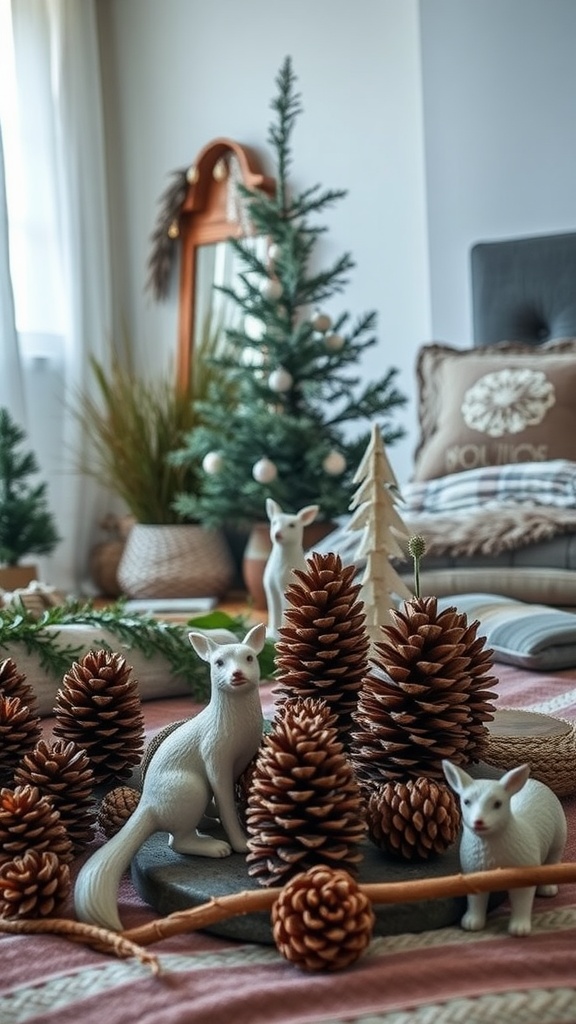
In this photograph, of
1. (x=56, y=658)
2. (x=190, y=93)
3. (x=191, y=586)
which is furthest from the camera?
(x=190, y=93)

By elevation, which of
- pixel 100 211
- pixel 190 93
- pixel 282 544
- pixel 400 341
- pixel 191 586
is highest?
pixel 190 93

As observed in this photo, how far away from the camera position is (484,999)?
0.59 m

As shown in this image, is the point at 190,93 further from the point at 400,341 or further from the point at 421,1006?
the point at 421,1006

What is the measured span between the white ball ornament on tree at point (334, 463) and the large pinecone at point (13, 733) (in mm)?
2062

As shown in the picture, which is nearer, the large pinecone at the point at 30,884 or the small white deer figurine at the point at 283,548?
the large pinecone at the point at 30,884

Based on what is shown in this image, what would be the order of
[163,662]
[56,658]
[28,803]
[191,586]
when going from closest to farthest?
[28,803], [56,658], [163,662], [191,586]

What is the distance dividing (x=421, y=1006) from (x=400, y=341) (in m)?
2.91

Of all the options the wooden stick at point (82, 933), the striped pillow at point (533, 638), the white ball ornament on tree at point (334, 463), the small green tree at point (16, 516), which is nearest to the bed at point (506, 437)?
the white ball ornament on tree at point (334, 463)

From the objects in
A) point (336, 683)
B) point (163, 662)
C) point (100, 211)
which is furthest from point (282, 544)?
point (100, 211)

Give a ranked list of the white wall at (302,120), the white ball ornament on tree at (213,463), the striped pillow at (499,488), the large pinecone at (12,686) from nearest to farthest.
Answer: the large pinecone at (12,686) < the striped pillow at (499,488) < the white ball ornament on tree at (213,463) < the white wall at (302,120)

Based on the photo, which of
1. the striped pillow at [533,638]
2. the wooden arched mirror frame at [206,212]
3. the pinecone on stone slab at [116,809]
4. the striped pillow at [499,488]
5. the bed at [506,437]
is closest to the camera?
the pinecone on stone slab at [116,809]

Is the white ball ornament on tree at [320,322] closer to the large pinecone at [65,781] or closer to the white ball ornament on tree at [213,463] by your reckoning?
the white ball ornament on tree at [213,463]

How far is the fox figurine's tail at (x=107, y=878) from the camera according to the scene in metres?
0.67

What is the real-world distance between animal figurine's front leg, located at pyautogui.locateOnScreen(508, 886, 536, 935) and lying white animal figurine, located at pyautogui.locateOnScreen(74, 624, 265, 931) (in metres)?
0.16
